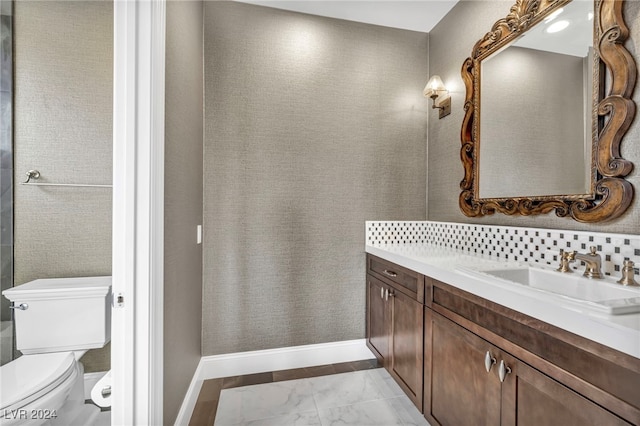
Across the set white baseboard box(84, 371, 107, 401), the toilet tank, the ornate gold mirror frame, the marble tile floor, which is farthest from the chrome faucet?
white baseboard box(84, 371, 107, 401)

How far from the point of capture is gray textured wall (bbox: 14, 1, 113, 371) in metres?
1.36

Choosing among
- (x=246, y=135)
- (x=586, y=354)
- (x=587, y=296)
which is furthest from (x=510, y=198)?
(x=246, y=135)

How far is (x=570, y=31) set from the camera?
1.30 m

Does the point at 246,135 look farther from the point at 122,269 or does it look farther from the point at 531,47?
the point at 531,47

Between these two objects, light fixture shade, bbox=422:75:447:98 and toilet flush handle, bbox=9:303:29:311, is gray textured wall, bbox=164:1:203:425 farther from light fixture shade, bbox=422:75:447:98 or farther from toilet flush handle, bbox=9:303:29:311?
light fixture shade, bbox=422:75:447:98

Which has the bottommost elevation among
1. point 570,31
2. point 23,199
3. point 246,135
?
point 23,199

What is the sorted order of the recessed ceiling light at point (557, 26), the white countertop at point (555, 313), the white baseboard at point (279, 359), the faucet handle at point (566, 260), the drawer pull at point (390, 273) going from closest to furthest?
1. the white countertop at point (555, 313)
2. the faucet handle at point (566, 260)
3. the recessed ceiling light at point (557, 26)
4. the drawer pull at point (390, 273)
5. the white baseboard at point (279, 359)

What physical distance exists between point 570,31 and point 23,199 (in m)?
2.77

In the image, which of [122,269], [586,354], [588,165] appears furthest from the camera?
[588,165]

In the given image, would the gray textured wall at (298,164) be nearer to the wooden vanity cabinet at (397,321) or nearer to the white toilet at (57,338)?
the wooden vanity cabinet at (397,321)

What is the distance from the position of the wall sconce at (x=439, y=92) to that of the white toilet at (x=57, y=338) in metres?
2.45

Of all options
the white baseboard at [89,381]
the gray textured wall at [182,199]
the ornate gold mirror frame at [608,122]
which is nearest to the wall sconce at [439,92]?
the ornate gold mirror frame at [608,122]

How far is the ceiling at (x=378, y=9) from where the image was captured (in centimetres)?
204

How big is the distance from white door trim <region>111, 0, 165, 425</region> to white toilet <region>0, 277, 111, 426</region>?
15.3 inches
